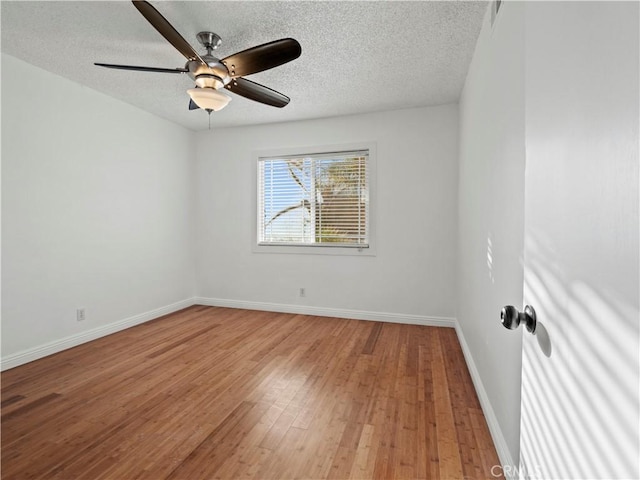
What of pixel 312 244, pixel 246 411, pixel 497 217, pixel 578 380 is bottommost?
pixel 246 411

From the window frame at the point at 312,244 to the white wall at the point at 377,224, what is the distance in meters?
0.06

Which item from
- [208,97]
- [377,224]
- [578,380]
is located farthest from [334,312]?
[578,380]

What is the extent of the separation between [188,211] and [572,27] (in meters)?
4.71

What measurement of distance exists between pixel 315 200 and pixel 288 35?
2.16 meters

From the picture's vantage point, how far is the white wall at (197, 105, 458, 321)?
3754 millimetres

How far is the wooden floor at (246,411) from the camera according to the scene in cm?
157

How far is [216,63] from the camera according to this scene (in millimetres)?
2164

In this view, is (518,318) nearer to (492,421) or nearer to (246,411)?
(492,421)

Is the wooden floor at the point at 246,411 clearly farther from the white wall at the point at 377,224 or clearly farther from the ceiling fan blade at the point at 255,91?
the ceiling fan blade at the point at 255,91

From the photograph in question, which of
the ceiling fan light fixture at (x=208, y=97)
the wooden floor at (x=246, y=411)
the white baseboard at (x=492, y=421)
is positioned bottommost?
the wooden floor at (x=246, y=411)

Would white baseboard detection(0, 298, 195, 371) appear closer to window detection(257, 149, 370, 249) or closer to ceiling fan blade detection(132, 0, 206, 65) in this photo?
window detection(257, 149, 370, 249)

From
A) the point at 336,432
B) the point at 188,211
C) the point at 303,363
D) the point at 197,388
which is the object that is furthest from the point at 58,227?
the point at 336,432

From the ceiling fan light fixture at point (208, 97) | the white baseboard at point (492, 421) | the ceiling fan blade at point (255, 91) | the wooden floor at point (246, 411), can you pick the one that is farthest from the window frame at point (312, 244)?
the ceiling fan light fixture at point (208, 97)

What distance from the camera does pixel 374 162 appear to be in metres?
3.96
